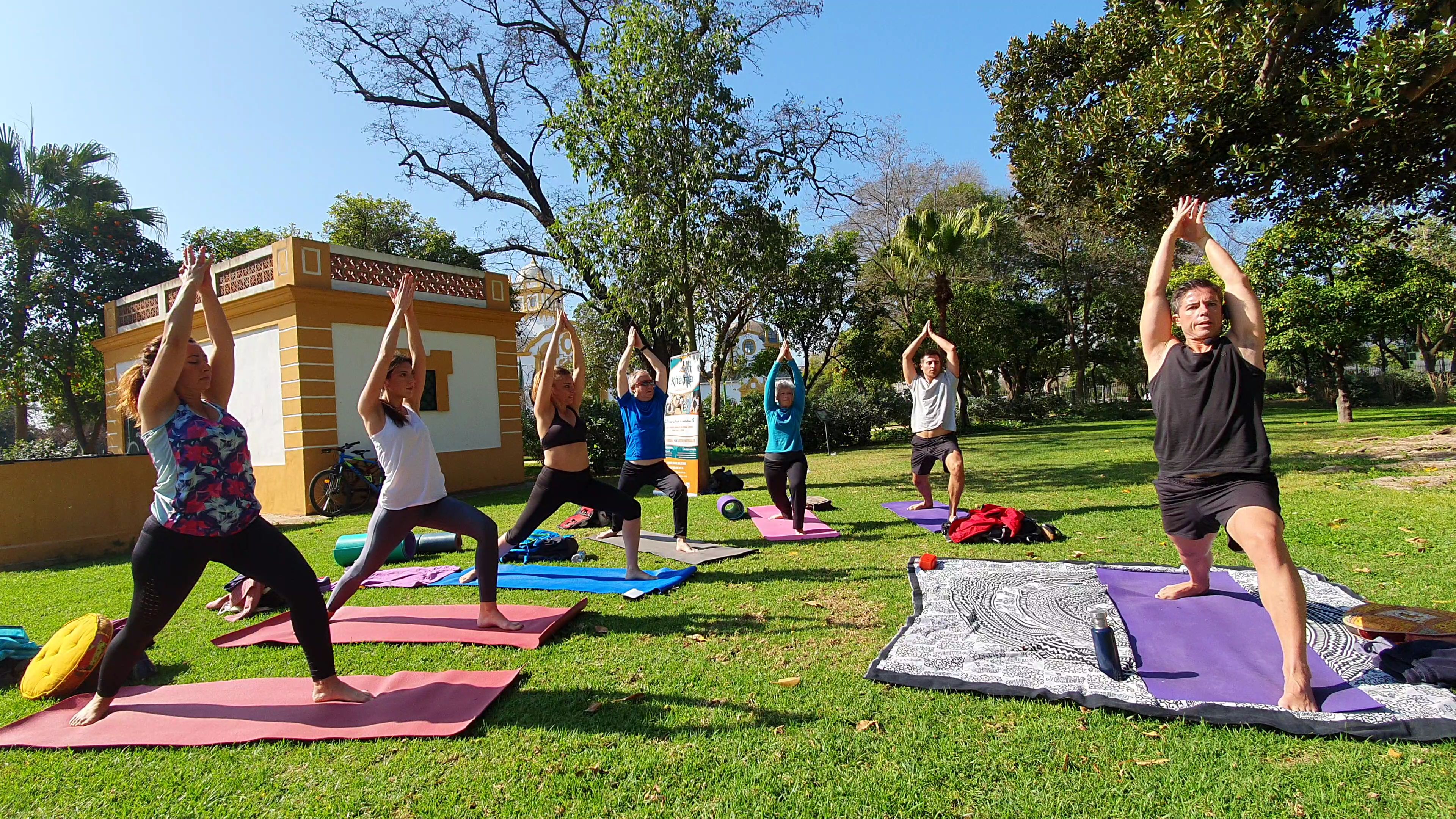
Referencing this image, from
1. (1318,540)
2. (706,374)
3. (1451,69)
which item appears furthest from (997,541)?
(706,374)

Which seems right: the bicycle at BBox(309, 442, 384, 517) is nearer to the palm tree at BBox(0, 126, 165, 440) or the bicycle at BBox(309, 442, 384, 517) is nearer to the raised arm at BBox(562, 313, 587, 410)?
the raised arm at BBox(562, 313, 587, 410)

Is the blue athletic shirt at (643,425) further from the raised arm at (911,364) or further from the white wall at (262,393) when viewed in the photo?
the white wall at (262,393)

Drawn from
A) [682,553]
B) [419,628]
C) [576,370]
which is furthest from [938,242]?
[419,628]

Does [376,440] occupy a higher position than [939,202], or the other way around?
[939,202]

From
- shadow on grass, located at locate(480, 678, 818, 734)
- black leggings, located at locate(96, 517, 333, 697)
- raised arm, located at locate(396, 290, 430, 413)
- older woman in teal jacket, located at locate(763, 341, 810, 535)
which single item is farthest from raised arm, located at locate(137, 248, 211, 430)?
older woman in teal jacket, located at locate(763, 341, 810, 535)

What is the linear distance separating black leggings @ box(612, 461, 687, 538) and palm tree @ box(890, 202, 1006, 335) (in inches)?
594

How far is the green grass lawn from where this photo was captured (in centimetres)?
258

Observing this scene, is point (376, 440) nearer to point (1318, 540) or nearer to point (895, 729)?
point (895, 729)

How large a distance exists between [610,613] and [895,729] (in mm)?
2452

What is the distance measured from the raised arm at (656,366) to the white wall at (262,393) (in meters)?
8.41

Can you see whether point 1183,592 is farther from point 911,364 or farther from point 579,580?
point 579,580

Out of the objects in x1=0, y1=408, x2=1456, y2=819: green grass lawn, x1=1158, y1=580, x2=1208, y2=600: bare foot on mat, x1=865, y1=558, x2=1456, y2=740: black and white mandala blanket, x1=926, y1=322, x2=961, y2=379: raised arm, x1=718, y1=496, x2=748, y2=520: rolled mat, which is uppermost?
x1=926, y1=322, x2=961, y2=379: raised arm

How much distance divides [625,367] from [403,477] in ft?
8.72

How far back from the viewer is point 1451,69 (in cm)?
663
